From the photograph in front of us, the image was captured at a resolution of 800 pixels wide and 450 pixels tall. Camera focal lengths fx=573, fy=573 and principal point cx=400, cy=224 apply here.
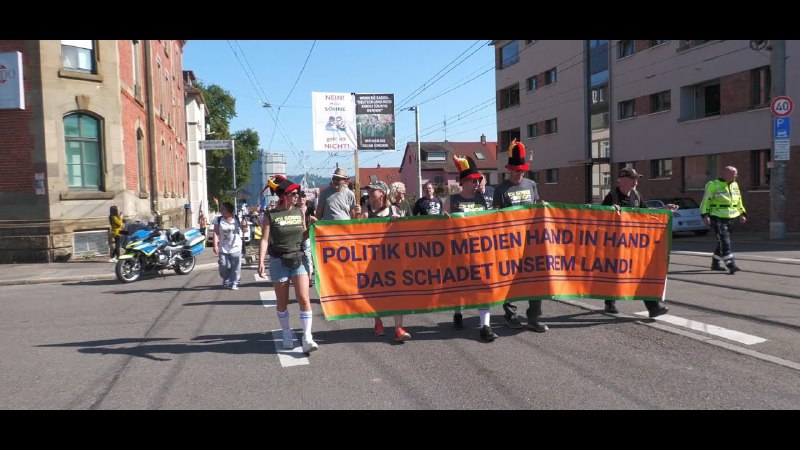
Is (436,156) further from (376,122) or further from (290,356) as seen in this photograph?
(290,356)

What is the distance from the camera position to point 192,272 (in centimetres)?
1464

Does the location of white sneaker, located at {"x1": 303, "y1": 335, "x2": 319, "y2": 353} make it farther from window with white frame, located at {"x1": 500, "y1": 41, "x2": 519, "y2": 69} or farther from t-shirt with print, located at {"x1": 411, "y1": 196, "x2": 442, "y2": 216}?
window with white frame, located at {"x1": 500, "y1": 41, "x2": 519, "y2": 69}

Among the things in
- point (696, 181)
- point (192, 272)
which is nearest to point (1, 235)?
point (192, 272)

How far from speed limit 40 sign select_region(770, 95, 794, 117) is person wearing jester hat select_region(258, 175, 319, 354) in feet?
54.7

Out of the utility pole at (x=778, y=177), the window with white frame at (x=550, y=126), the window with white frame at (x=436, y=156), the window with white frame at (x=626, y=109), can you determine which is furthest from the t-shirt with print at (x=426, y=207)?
the window with white frame at (x=436, y=156)

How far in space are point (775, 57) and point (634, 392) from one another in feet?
59.7

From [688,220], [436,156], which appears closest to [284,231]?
[688,220]

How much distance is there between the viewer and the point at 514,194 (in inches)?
259

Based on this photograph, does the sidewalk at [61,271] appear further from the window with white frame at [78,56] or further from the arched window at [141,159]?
the window with white frame at [78,56]

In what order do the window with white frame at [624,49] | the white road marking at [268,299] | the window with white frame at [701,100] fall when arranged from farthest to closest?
the window with white frame at [624,49]
the window with white frame at [701,100]
the white road marking at [268,299]

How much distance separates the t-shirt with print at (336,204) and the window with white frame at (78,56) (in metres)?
14.8

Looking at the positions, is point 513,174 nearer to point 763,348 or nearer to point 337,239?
point 337,239

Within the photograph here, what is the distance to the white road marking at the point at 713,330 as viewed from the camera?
5.74 metres
